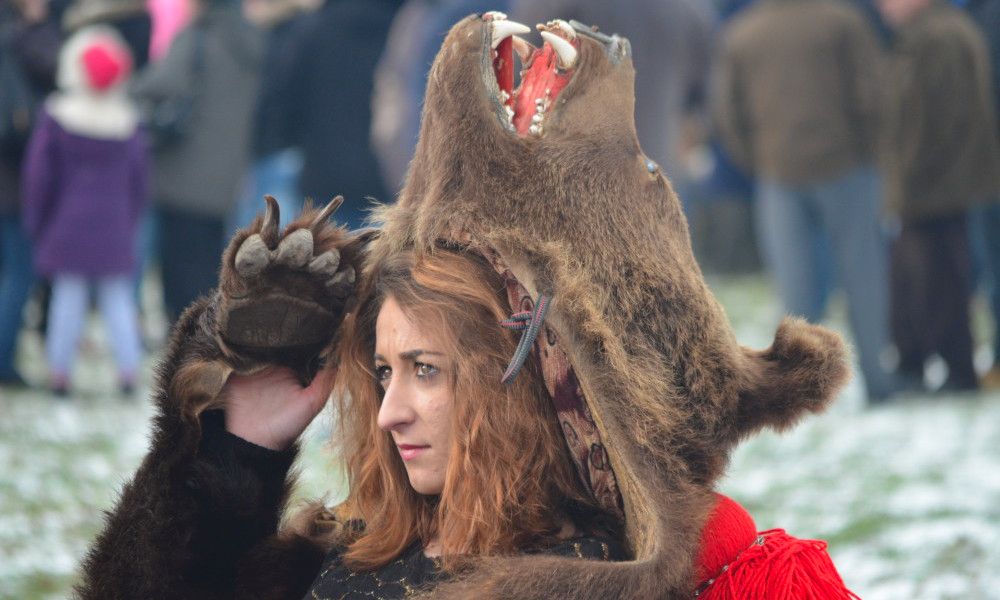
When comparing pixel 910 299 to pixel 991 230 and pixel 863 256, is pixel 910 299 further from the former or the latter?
pixel 863 256

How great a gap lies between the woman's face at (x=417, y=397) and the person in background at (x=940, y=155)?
4.89 m

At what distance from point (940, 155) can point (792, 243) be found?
2.88 feet

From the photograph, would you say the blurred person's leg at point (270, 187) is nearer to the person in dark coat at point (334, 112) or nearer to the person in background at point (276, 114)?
the person in background at point (276, 114)

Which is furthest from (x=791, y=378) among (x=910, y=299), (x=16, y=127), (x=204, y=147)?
(x=16, y=127)

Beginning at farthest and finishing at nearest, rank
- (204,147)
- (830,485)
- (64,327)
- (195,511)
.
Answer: (204,147), (64,327), (830,485), (195,511)

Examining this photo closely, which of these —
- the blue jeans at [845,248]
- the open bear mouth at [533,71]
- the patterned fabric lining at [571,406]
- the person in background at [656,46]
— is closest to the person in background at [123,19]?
the person in background at [656,46]

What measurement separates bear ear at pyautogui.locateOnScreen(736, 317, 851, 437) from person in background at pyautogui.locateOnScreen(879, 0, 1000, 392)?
4.58m

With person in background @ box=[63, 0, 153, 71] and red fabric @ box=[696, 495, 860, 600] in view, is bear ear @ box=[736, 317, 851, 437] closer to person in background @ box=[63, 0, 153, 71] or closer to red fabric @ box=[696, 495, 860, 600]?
red fabric @ box=[696, 495, 860, 600]

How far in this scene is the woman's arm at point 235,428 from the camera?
242cm

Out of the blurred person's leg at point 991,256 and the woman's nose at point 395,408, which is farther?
the blurred person's leg at point 991,256

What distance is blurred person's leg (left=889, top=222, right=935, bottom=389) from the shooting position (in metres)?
7.16

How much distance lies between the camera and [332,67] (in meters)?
6.78

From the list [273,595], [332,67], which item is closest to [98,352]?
[332,67]

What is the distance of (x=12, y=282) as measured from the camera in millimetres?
7324
